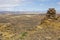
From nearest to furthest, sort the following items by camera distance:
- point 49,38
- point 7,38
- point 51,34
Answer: point 49,38
point 51,34
point 7,38

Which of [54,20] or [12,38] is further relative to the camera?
[54,20]

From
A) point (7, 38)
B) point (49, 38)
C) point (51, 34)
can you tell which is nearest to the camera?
point (49, 38)

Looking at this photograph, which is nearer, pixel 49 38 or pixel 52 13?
pixel 49 38

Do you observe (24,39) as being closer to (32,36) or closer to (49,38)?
(32,36)

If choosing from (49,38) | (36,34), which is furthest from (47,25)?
(49,38)

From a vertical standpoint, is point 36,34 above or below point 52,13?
below

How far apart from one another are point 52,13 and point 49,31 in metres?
5.61

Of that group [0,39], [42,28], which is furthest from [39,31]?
[0,39]

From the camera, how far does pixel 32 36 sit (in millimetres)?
42969

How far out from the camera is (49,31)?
44.9 metres

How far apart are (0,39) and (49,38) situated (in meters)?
10.0

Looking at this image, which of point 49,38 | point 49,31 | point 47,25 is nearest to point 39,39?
point 49,38

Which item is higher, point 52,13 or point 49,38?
point 52,13

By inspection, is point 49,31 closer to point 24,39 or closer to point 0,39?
point 24,39
